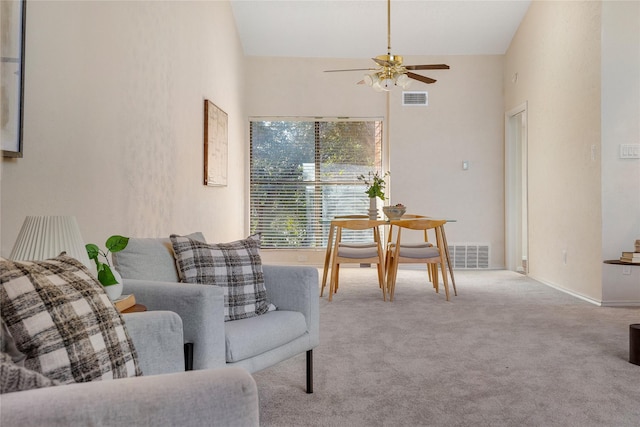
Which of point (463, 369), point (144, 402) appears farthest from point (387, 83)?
point (144, 402)

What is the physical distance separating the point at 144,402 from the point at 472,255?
6900 mm

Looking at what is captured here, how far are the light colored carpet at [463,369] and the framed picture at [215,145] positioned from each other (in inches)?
70.6

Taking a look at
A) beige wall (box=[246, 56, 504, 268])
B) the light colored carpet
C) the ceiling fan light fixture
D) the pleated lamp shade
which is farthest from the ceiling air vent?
the pleated lamp shade

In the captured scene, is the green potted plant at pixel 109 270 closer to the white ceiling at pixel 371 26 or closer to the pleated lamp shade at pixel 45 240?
the pleated lamp shade at pixel 45 240

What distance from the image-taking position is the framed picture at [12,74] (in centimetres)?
218

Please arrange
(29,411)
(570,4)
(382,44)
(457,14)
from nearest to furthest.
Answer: (29,411) < (570,4) < (457,14) < (382,44)

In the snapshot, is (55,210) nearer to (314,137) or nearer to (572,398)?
(572,398)

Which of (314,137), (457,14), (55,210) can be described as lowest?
(55,210)

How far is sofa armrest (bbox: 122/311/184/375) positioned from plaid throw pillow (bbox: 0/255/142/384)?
18 centimetres

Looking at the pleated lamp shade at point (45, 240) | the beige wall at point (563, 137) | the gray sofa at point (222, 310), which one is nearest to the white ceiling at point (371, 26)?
the beige wall at point (563, 137)

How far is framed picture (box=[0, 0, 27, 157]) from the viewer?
218 centimetres

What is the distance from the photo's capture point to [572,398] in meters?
2.47

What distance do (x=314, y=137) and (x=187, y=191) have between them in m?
3.20

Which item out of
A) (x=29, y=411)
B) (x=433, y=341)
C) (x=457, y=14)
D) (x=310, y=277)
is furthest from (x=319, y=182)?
(x=29, y=411)
